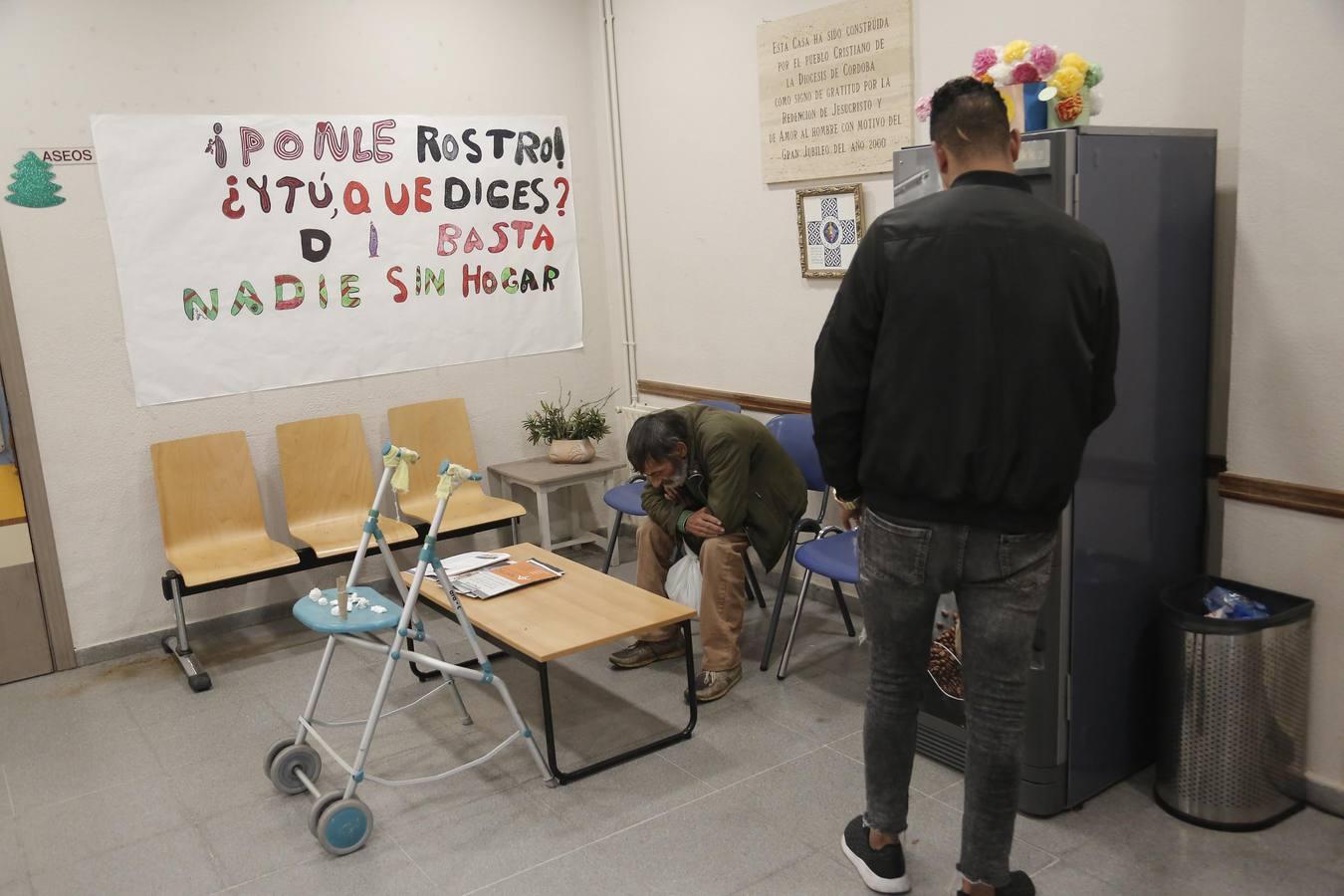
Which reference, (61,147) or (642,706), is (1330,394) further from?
(61,147)

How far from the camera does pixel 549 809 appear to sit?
114 inches

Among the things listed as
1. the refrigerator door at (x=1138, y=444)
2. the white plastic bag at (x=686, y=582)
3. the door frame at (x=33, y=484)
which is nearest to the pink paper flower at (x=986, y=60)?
the refrigerator door at (x=1138, y=444)

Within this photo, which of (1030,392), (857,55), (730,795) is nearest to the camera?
(1030,392)

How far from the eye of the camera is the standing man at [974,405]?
1.94 meters

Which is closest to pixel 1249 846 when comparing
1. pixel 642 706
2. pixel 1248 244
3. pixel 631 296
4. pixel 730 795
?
pixel 730 795

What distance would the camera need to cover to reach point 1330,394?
8.28ft

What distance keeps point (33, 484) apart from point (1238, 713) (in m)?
4.05

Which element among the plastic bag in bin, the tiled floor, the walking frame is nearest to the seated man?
the tiled floor

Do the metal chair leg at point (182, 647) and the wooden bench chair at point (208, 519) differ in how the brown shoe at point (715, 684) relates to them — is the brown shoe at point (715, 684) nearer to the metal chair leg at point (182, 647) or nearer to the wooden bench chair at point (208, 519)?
the wooden bench chair at point (208, 519)

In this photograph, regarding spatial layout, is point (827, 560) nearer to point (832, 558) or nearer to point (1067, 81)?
point (832, 558)

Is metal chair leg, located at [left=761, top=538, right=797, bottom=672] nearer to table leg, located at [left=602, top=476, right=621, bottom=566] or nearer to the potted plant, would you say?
table leg, located at [left=602, top=476, right=621, bottom=566]

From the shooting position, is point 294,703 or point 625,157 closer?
point 294,703

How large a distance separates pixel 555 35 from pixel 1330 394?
12.4 ft

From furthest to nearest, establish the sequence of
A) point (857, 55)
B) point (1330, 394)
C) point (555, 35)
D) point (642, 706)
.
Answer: point (555, 35)
point (857, 55)
point (642, 706)
point (1330, 394)
